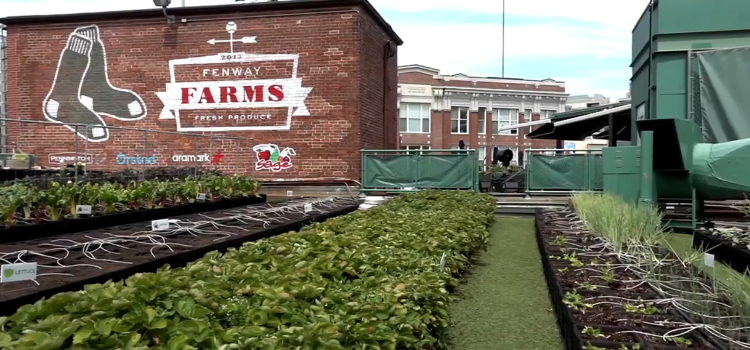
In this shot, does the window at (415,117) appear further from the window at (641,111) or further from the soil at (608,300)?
the soil at (608,300)

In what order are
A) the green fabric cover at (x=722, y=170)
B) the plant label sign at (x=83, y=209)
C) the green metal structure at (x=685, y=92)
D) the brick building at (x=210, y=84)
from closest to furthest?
the plant label sign at (x=83, y=209)
the green fabric cover at (x=722, y=170)
the green metal structure at (x=685, y=92)
the brick building at (x=210, y=84)

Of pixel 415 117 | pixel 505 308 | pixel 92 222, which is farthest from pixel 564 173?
pixel 415 117

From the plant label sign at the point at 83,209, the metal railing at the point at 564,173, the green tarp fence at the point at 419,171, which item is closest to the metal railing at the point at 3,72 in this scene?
the green tarp fence at the point at 419,171

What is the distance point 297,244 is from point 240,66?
11971 mm

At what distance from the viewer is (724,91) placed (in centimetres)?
1088

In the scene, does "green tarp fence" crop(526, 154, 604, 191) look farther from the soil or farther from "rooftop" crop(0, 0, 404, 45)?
the soil

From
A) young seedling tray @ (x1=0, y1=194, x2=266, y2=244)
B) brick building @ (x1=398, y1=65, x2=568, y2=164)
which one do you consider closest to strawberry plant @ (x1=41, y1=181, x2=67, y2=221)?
young seedling tray @ (x1=0, y1=194, x2=266, y2=244)

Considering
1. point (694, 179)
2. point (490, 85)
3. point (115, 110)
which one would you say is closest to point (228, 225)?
point (694, 179)

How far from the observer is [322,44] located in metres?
15.5

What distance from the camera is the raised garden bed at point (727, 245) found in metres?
6.55

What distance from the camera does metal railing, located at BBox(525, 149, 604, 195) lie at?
15211mm

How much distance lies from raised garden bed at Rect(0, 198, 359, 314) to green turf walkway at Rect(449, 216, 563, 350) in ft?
9.20

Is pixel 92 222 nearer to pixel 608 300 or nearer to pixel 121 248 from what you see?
pixel 121 248

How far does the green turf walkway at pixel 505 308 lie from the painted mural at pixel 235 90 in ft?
28.6
